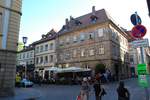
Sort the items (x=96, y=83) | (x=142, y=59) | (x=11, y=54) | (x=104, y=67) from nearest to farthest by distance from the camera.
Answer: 1. (x=142, y=59)
2. (x=96, y=83)
3. (x=11, y=54)
4. (x=104, y=67)

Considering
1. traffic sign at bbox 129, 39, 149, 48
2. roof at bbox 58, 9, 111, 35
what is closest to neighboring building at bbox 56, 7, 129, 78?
roof at bbox 58, 9, 111, 35

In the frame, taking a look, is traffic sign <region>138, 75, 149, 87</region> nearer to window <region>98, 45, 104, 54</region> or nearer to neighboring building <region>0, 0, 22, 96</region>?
neighboring building <region>0, 0, 22, 96</region>

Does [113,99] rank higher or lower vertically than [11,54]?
lower

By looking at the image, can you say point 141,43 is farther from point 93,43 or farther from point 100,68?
point 93,43

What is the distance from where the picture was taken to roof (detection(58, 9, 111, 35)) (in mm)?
40531

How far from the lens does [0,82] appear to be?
16.0 meters

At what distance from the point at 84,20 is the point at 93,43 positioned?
7711mm

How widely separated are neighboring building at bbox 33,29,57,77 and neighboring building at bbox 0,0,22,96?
30.5 metres

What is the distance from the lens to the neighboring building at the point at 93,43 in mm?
38219

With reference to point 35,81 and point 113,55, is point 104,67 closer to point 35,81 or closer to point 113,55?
point 113,55

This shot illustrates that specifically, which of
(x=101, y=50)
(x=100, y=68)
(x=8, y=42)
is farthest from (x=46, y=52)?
(x=8, y=42)

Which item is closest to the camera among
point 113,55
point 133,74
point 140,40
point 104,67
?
point 140,40

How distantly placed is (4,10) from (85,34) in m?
26.0

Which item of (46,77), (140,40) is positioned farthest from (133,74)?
(140,40)
